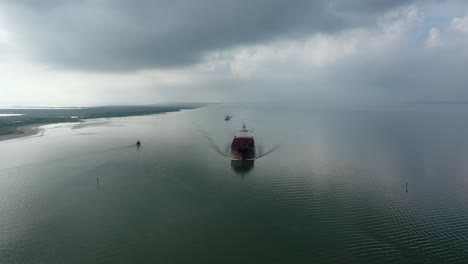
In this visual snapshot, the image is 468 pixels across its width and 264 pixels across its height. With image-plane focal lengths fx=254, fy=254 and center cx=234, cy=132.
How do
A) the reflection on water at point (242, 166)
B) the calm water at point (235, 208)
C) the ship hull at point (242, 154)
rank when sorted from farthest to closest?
1. the ship hull at point (242, 154)
2. the reflection on water at point (242, 166)
3. the calm water at point (235, 208)

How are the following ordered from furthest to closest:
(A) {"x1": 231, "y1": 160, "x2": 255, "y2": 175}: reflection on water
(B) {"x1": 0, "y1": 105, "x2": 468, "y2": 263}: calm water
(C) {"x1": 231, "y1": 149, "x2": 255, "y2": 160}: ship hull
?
(C) {"x1": 231, "y1": 149, "x2": 255, "y2": 160}: ship hull
(A) {"x1": 231, "y1": 160, "x2": 255, "y2": 175}: reflection on water
(B) {"x1": 0, "y1": 105, "x2": 468, "y2": 263}: calm water

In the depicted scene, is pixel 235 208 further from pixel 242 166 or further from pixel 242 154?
pixel 242 154

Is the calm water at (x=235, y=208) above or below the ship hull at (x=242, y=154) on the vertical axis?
below

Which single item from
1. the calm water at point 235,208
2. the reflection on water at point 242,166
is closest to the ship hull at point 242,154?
the reflection on water at point 242,166

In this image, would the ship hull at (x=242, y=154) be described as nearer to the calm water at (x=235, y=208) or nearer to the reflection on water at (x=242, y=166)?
the reflection on water at (x=242, y=166)

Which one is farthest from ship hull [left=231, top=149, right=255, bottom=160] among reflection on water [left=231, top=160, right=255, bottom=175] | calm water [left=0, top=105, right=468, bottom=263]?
calm water [left=0, top=105, right=468, bottom=263]

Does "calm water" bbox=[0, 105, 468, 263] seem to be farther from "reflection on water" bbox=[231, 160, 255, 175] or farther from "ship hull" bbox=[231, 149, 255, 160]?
"ship hull" bbox=[231, 149, 255, 160]
